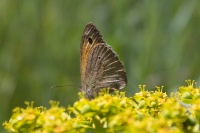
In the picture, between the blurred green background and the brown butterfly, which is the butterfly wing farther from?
the blurred green background

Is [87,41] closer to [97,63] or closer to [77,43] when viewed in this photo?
[97,63]

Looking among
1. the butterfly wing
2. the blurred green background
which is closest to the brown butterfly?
the butterfly wing

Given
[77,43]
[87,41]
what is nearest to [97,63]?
[87,41]

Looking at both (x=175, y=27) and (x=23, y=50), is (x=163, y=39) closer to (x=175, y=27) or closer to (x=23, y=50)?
(x=175, y=27)

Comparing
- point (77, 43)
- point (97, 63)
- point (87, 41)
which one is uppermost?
point (77, 43)

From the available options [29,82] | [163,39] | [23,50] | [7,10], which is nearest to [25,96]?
[29,82]

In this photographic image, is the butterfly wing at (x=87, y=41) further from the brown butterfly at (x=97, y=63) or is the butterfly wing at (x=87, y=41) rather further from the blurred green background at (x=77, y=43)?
Result: the blurred green background at (x=77, y=43)
